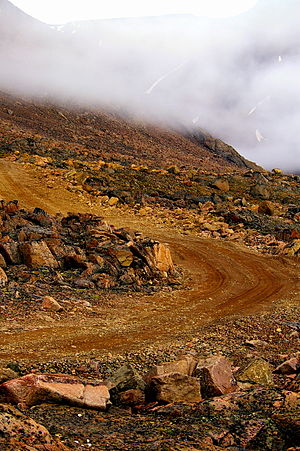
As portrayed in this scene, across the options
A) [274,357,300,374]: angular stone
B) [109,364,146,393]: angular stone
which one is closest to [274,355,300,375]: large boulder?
[274,357,300,374]: angular stone

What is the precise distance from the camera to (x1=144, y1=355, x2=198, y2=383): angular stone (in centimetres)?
562

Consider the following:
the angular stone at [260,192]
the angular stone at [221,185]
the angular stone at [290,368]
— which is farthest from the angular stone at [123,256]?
the angular stone at [260,192]

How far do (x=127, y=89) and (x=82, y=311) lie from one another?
9248 cm

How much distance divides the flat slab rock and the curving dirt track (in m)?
1.77

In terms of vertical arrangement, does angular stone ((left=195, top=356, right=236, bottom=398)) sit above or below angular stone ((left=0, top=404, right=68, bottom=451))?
above

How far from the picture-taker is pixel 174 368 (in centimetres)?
578

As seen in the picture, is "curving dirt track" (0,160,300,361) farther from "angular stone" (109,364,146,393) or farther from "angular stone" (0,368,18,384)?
"angular stone" (109,364,146,393)

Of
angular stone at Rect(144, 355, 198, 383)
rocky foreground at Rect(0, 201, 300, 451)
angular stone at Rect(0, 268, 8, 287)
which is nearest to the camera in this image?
rocky foreground at Rect(0, 201, 300, 451)

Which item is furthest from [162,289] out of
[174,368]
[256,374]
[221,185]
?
[221,185]

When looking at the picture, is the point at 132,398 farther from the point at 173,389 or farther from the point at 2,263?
the point at 2,263

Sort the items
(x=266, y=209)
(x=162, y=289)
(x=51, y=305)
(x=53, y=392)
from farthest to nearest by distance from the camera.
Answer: (x=266, y=209)
(x=162, y=289)
(x=51, y=305)
(x=53, y=392)

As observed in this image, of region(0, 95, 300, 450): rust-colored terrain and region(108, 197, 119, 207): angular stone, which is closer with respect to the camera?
region(0, 95, 300, 450): rust-colored terrain

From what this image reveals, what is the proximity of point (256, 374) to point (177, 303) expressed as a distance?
5486mm

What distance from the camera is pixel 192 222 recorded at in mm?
24125
